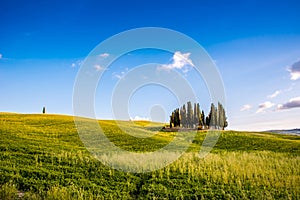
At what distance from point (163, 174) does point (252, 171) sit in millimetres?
6439

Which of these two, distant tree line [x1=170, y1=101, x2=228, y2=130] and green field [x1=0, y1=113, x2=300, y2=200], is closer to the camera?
green field [x1=0, y1=113, x2=300, y2=200]

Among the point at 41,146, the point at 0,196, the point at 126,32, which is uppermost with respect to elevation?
the point at 126,32

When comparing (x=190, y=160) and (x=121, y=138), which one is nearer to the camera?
(x=190, y=160)

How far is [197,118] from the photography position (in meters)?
75.1

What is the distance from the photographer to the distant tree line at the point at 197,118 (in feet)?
240

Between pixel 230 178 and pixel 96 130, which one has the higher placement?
pixel 96 130

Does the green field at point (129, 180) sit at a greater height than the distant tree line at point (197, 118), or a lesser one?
lesser

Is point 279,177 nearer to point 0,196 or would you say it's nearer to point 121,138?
point 0,196

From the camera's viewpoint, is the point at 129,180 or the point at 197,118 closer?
the point at 129,180

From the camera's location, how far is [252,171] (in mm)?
20953

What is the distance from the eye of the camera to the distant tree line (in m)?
73.1

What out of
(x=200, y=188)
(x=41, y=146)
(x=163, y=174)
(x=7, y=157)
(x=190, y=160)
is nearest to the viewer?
(x=200, y=188)

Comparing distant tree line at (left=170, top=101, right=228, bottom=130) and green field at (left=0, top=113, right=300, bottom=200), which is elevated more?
distant tree line at (left=170, top=101, right=228, bottom=130)

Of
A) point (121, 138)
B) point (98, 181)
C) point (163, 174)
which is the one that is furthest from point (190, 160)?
point (121, 138)
